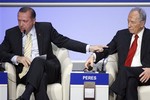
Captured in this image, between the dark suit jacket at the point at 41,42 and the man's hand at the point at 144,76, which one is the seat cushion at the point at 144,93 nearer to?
the man's hand at the point at 144,76

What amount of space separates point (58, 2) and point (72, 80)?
160 centimetres

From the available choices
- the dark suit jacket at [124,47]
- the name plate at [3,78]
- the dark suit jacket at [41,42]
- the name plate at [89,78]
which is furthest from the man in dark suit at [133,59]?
the name plate at [3,78]

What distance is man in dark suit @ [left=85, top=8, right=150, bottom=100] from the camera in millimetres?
4387

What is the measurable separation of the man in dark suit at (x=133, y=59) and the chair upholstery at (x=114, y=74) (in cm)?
6

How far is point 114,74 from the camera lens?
15.2ft

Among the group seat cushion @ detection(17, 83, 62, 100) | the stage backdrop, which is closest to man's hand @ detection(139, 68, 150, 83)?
seat cushion @ detection(17, 83, 62, 100)

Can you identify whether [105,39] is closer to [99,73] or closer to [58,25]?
[58,25]

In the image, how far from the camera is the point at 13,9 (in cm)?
575

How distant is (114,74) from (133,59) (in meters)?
0.30

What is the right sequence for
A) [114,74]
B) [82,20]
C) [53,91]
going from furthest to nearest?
1. [82,20]
2. [114,74]
3. [53,91]

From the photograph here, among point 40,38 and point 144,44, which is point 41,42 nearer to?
point 40,38

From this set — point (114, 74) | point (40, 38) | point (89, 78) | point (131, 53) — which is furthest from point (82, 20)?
point (89, 78)

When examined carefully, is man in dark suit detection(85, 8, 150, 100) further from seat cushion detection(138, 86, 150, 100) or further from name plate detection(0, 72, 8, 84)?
name plate detection(0, 72, 8, 84)

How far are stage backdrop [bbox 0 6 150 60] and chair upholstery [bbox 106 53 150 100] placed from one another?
956 mm
